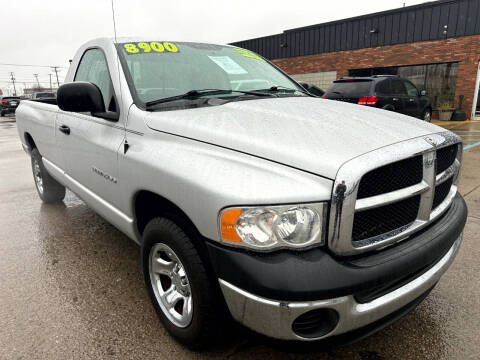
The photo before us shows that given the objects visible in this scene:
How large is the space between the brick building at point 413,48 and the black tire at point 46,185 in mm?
15156

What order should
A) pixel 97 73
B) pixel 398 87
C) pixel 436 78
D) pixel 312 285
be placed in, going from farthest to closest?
pixel 436 78 → pixel 398 87 → pixel 97 73 → pixel 312 285

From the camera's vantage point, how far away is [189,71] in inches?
→ 101

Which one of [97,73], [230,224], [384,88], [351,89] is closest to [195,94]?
[97,73]

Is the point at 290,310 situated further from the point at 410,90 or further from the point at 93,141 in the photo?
the point at 410,90

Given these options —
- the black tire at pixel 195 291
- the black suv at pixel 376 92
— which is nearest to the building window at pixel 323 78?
the black suv at pixel 376 92

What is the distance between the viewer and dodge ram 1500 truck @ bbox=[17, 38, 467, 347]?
1427mm

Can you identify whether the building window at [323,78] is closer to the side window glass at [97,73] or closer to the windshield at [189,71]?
the windshield at [189,71]

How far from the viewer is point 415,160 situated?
1.66 m

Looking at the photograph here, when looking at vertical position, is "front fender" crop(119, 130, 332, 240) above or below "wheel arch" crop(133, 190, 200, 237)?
above

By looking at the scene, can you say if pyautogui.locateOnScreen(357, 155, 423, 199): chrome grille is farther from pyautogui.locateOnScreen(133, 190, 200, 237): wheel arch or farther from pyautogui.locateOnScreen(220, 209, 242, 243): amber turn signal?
pyautogui.locateOnScreen(133, 190, 200, 237): wheel arch

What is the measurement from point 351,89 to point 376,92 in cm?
62

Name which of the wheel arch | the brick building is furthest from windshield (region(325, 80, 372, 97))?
the wheel arch

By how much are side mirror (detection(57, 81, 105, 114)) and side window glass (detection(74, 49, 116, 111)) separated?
14cm

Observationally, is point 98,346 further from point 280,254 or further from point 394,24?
point 394,24
